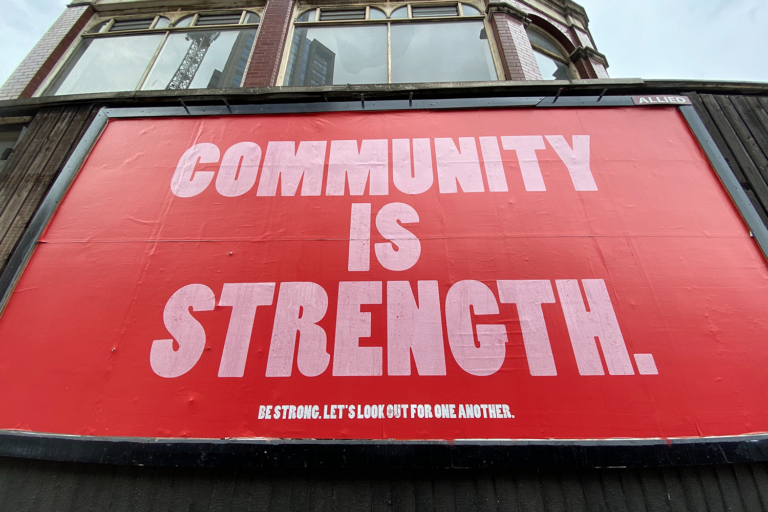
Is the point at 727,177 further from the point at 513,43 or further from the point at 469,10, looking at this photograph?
the point at 469,10

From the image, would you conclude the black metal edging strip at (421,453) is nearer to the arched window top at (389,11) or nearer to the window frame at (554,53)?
the window frame at (554,53)

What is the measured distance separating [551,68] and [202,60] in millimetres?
6971

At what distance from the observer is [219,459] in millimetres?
3021

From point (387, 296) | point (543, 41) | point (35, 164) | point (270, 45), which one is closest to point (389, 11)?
point (270, 45)

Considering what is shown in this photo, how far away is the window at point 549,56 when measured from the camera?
672cm

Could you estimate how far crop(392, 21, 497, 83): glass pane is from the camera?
5.84 m

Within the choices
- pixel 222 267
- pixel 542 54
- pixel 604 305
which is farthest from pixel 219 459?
pixel 542 54

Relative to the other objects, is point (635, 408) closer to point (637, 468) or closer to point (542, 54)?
point (637, 468)

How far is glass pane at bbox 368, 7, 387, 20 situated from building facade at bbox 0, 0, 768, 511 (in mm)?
2574

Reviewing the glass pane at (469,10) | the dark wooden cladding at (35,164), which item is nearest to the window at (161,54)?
the dark wooden cladding at (35,164)

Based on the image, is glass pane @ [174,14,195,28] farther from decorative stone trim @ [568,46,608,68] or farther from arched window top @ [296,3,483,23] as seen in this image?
decorative stone trim @ [568,46,608,68]

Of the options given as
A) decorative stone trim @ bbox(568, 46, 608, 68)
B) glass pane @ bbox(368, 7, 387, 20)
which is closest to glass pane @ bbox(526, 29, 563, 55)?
decorative stone trim @ bbox(568, 46, 608, 68)

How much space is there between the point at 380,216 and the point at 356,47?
4.16 m

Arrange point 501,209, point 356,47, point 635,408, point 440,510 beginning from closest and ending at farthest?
1. point 440,510
2. point 635,408
3. point 501,209
4. point 356,47
